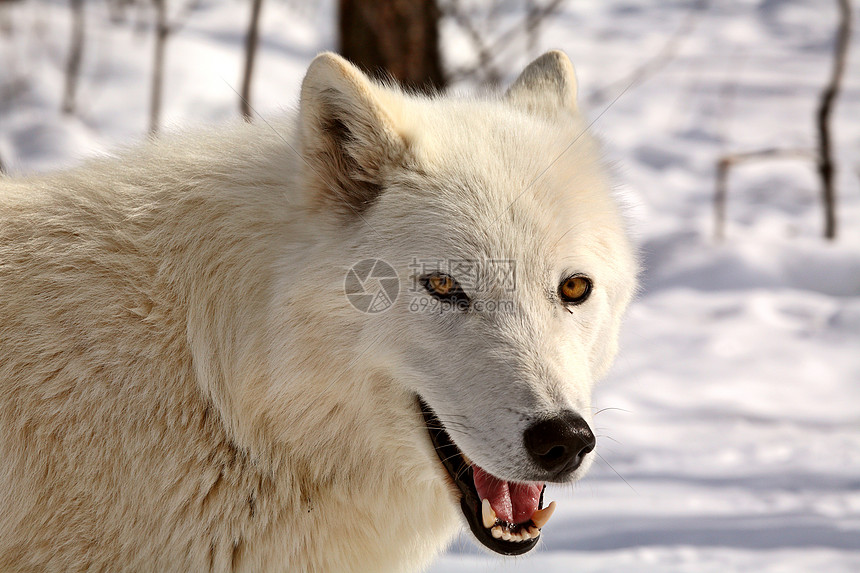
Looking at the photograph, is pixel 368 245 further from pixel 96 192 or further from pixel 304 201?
pixel 96 192

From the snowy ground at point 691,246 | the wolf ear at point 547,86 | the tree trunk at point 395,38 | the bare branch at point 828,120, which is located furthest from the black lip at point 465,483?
the bare branch at point 828,120

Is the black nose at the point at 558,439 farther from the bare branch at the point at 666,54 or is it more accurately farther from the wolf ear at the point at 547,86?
the bare branch at the point at 666,54

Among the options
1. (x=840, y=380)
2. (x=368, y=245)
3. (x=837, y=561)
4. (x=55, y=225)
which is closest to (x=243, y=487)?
(x=368, y=245)

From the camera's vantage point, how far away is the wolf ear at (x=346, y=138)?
2361 mm

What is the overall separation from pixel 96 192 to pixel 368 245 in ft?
2.93

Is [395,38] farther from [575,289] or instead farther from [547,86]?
[575,289]

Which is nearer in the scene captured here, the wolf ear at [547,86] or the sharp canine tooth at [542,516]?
the sharp canine tooth at [542,516]

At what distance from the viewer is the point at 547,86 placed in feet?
10.4

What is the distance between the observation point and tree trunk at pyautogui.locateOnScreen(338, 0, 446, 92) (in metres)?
5.78

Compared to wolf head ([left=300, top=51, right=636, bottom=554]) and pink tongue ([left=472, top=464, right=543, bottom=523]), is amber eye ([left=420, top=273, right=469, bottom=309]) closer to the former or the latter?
wolf head ([left=300, top=51, right=636, bottom=554])

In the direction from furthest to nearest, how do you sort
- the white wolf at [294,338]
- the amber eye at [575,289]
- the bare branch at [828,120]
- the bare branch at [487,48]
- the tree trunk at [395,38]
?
1. the bare branch at [828,120]
2. the bare branch at [487,48]
3. the tree trunk at [395,38]
4. the amber eye at [575,289]
5. the white wolf at [294,338]

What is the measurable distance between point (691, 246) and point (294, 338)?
19.9 ft

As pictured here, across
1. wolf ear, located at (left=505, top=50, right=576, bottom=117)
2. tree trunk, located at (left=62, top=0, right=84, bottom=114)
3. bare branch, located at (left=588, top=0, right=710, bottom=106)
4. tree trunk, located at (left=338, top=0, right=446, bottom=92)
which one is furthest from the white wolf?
bare branch, located at (left=588, top=0, right=710, bottom=106)

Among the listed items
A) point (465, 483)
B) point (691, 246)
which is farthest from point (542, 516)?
point (691, 246)
